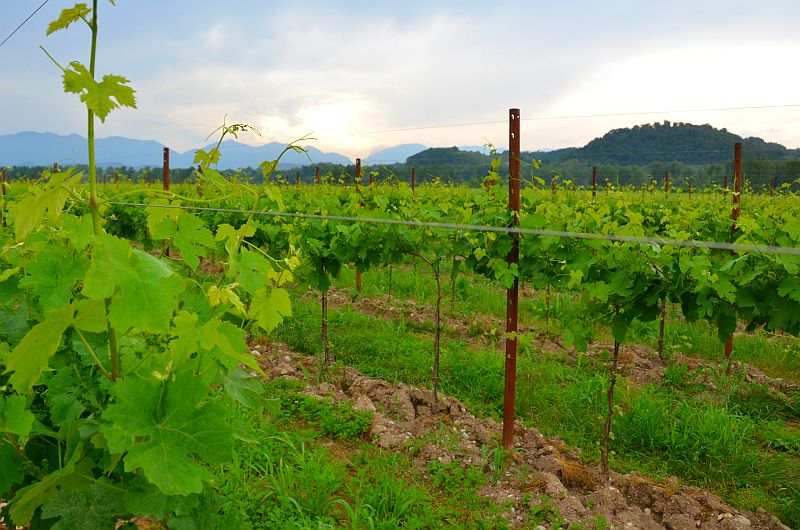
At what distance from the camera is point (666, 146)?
67.5 ft

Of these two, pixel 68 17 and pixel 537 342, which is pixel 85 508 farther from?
pixel 537 342

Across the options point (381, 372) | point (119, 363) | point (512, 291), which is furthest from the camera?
point (381, 372)

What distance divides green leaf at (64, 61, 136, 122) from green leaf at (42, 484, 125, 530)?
739mm

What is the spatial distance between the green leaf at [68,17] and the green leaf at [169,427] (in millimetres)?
669

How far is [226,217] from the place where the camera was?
310 inches

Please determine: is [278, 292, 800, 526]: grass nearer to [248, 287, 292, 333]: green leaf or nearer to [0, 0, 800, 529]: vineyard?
[0, 0, 800, 529]: vineyard

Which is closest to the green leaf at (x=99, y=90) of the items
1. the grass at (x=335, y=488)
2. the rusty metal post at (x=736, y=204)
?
the grass at (x=335, y=488)

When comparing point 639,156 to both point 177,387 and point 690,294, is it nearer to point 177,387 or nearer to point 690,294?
point 690,294

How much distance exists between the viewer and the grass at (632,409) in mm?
3826

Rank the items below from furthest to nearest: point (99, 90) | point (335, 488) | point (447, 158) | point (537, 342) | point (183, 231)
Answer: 1. point (447, 158)
2. point (537, 342)
3. point (335, 488)
4. point (183, 231)
5. point (99, 90)

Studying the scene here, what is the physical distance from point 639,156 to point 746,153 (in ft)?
12.1

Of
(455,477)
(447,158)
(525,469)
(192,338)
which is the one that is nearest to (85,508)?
(192,338)

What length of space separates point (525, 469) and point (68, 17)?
343 cm

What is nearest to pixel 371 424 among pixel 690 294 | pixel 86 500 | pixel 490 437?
pixel 490 437
